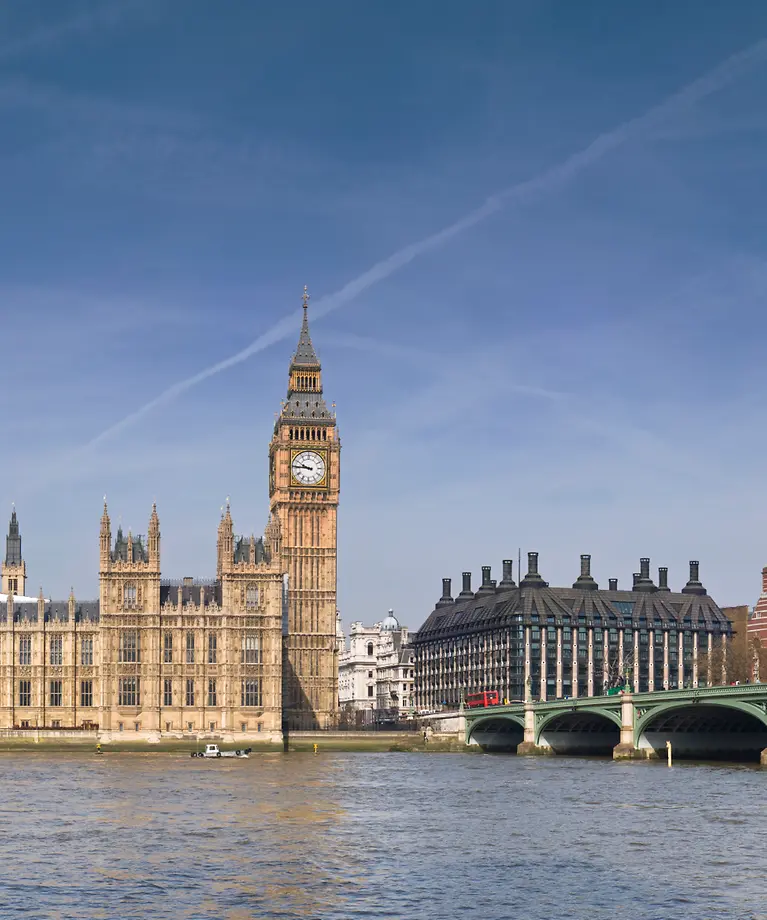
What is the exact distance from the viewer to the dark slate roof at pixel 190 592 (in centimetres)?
17138

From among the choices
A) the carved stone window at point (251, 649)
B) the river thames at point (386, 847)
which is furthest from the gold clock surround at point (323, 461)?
the river thames at point (386, 847)

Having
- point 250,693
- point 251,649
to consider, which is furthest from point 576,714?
point 251,649

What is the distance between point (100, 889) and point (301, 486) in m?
142

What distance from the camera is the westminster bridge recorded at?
121188 mm

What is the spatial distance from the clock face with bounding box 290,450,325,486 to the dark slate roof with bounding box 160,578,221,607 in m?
22.8

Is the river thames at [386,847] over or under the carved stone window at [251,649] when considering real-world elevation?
under

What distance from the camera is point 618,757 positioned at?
440 ft

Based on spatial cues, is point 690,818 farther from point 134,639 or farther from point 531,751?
point 134,639

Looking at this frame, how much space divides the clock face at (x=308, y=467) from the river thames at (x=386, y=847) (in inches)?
3411

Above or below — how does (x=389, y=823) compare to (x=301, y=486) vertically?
below

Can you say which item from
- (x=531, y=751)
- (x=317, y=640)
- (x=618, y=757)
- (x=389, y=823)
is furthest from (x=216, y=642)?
(x=389, y=823)

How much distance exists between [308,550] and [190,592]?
22.0 metres

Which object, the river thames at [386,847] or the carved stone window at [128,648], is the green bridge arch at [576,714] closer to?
the river thames at [386,847]

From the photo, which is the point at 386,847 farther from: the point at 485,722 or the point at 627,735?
the point at 485,722
